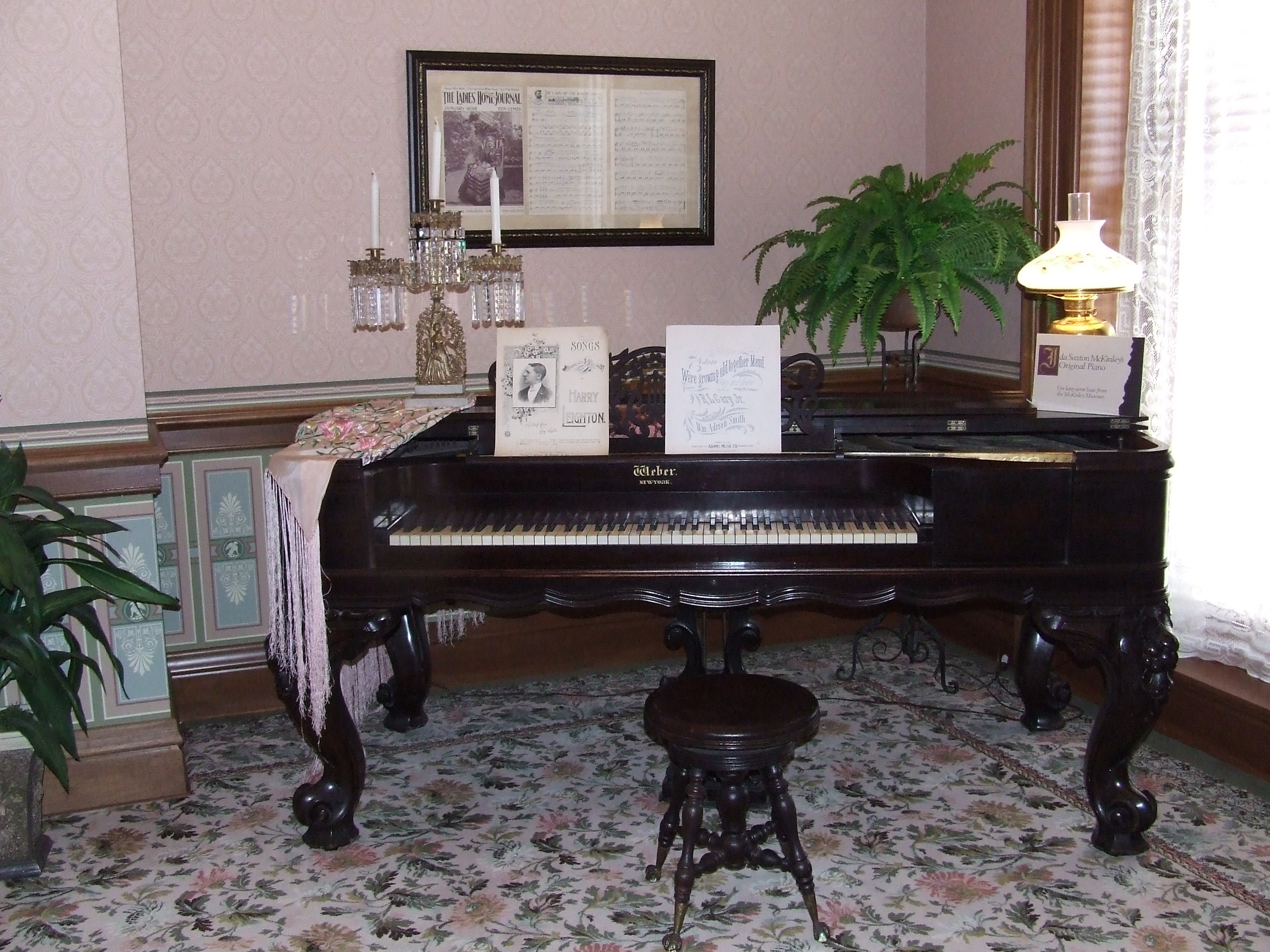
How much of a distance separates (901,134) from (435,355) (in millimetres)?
1984

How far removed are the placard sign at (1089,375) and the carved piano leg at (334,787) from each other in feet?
5.96

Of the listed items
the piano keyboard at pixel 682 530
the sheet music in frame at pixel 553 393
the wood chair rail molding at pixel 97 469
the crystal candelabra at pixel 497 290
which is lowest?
the piano keyboard at pixel 682 530

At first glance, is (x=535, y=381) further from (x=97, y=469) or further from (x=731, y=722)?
(x=97, y=469)

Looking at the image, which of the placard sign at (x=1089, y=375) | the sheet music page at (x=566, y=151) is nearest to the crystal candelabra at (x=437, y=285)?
the sheet music page at (x=566, y=151)

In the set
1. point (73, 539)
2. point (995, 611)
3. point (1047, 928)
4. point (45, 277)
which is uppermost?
point (45, 277)

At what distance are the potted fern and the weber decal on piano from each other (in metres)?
1.17

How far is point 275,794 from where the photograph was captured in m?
3.24

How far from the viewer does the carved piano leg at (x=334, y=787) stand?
2.88 m

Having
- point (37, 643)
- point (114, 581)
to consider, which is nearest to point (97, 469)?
point (114, 581)

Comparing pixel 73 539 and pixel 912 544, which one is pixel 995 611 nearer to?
pixel 912 544

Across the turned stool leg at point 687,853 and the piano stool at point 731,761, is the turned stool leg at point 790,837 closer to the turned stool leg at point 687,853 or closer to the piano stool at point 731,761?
the piano stool at point 731,761

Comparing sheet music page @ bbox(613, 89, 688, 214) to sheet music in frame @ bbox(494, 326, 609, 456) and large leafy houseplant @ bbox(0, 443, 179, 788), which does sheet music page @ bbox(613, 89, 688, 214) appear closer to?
sheet music in frame @ bbox(494, 326, 609, 456)

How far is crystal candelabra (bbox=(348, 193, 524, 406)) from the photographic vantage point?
3213 mm

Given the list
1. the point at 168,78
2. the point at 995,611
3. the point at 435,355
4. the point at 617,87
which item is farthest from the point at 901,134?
the point at 168,78
